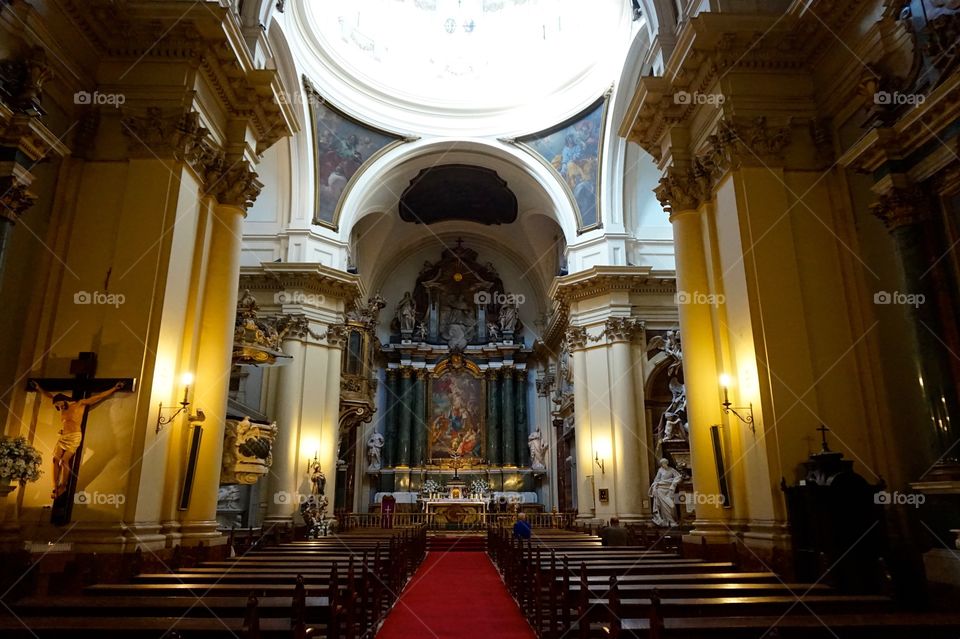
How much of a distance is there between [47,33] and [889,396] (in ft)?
33.6

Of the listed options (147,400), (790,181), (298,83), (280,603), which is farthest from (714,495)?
(298,83)

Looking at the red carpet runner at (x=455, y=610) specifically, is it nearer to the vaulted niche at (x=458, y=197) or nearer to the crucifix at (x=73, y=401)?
the crucifix at (x=73, y=401)

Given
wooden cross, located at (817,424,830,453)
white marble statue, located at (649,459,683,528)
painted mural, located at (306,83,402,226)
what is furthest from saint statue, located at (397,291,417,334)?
wooden cross, located at (817,424,830,453)

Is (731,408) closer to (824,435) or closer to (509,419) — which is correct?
(824,435)

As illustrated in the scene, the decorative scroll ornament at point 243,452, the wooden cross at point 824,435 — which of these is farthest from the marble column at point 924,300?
the decorative scroll ornament at point 243,452

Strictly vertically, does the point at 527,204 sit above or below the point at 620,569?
above

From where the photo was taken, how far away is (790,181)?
8.16 meters

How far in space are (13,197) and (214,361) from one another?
302 cm

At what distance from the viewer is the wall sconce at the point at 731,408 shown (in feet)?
25.6

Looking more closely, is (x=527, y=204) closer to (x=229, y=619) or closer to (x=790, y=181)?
(x=790, y=181)

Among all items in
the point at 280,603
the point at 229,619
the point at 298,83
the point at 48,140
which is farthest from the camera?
the point at 298,83

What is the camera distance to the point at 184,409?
7848 mm

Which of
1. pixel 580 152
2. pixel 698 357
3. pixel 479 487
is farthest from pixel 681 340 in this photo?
pixel 479 487

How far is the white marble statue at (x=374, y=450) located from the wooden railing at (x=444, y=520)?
281cm
